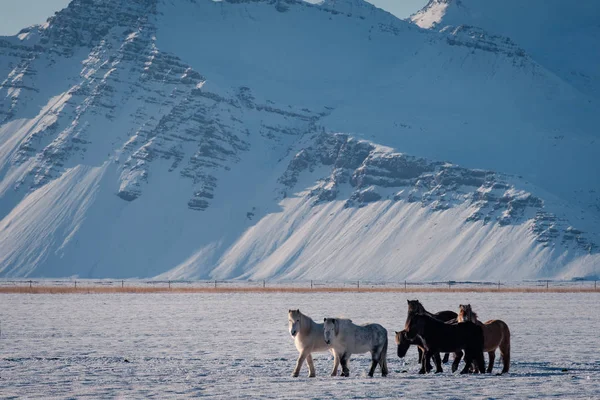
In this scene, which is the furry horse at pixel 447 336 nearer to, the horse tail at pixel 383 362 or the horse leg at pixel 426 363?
the horse leg at pixel 426 363

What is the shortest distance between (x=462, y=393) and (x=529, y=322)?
25.2m

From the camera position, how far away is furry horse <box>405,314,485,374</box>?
25719 mm

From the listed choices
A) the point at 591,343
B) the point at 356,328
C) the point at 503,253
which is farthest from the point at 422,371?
the point at 503,253

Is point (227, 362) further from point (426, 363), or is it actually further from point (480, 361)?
point (480, 361)

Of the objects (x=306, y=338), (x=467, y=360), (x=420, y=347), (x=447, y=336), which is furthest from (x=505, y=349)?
(x=306, y=338)

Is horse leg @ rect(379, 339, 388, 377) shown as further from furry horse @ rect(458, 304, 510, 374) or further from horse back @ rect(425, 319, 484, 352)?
furry horse @ rect(458, 304, 510, 374)

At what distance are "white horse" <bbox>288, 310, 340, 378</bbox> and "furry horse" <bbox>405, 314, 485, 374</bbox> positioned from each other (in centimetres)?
201

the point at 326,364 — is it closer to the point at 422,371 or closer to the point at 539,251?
the point at 422,371

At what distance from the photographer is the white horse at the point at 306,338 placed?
25.5m

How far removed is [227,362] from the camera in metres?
28.9

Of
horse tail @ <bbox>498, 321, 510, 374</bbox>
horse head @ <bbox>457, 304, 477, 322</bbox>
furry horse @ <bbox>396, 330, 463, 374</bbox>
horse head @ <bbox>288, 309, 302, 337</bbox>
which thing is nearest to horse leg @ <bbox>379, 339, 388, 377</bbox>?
furry horse @ <bbox>396, 330, 463, 374</bbox>

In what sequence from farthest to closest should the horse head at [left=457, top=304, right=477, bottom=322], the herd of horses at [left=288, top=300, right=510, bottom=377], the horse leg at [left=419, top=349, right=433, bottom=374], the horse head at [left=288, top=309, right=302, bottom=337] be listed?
the horse head at [left=457, top=304, right=477, bottom=322] < the horse leg at [left=419, top=349, right=433, bottom=374] < the herd of horses at [left=288, top=300, right=510, bottom=377] < the horse head at [left=288, top=309, right=302, bottom=337]

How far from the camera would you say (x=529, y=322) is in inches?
1816

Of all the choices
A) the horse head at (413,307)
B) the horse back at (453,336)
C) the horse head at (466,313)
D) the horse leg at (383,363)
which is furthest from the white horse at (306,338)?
the horse head at (466,313)
